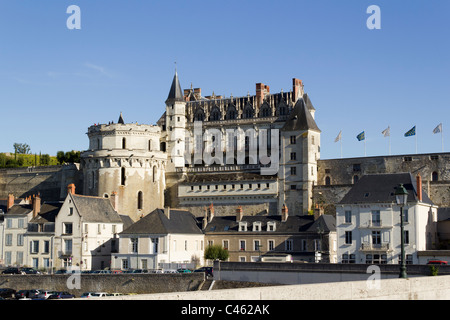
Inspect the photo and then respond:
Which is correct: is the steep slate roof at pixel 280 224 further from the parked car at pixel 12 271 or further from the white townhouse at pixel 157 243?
the parked car at pixel 12 271

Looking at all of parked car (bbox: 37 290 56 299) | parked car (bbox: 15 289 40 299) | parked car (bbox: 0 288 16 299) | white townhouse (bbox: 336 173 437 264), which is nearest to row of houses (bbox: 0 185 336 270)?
white townhouse (bbox: 336 173 437 264)

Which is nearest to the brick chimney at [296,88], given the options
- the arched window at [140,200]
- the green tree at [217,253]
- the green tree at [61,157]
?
the arched window at [140,200]

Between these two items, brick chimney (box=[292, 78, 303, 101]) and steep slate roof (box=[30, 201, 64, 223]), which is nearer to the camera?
steep slate roof (box=[30, 201, 64, 223])

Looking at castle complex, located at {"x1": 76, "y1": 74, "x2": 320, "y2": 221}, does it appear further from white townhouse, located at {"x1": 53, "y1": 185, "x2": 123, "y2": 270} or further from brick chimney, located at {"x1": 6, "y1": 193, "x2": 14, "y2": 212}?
brick chimney, located at {"x1": 6, "y1": 193, "x2": 14, "y2": 212}

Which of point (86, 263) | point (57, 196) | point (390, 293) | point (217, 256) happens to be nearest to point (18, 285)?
point (86, 263)

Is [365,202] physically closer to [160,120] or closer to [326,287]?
[326,287]

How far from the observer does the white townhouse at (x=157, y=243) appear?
56.1 meters

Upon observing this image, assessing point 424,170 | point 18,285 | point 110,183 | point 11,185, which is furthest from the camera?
point 11,185

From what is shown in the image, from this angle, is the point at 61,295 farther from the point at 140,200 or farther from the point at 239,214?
the point at 140,200

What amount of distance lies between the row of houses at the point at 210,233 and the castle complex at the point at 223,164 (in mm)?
6546

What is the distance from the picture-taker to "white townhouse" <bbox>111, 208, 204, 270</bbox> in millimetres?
56125

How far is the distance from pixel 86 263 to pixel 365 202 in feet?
79.1

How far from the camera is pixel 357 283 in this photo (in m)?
19.6

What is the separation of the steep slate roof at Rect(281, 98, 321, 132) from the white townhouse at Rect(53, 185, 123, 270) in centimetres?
2193
